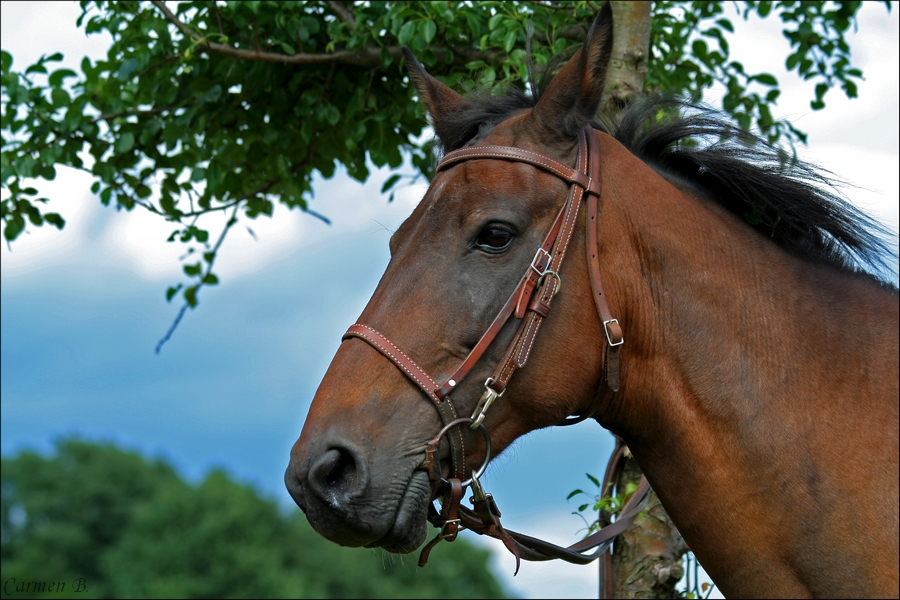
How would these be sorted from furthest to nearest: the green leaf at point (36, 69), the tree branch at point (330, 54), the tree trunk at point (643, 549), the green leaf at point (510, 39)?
the green leaf at point (36, 69)
the tree branch at point (330, 54)
the green leaf at point (510, 39)
the tree trunk at point (643, 549)

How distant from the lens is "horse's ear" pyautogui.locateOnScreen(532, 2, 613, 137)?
2.35 meters

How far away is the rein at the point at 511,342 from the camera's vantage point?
2201 millimetres

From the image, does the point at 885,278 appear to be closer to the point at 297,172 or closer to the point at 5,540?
the point at 297,172

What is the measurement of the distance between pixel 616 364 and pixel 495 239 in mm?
488

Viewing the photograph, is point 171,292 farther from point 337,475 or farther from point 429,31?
point 337,475

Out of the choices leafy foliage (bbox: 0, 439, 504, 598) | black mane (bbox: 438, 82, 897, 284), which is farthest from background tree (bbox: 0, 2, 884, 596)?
leafy foliage (bbox: 0, 439, 504, 598)

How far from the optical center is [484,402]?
87.2 inches

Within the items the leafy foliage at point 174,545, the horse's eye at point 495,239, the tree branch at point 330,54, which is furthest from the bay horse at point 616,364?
the leafy foliage at point 174,545

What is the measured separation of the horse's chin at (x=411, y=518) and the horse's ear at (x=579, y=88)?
1.11 metres

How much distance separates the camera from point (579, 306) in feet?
7.52

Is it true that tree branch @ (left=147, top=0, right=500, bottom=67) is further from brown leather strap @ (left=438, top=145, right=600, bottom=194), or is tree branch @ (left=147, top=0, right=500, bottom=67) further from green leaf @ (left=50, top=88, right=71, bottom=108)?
brown leather strap @ (left=438, top=145, right=600, bottom=194)

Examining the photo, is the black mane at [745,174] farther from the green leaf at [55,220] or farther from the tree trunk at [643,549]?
the green leaf at [55,220]

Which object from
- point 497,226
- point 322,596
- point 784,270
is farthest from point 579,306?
point 322,596

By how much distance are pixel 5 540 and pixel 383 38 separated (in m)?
35.9
